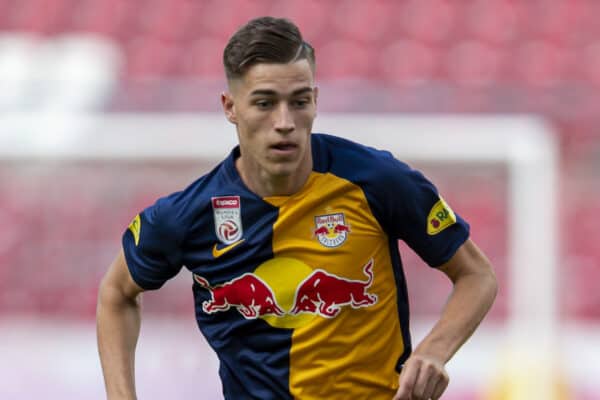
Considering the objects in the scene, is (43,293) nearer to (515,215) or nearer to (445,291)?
(445,291)

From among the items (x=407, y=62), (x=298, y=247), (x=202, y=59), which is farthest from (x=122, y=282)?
(x=202, y=59)

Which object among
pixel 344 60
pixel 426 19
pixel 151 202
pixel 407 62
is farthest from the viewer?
pixel 426 19

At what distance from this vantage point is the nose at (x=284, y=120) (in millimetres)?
3045

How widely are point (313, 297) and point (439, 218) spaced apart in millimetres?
415

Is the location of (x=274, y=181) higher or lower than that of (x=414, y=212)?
higher

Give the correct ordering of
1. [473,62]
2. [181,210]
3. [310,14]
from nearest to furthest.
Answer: [181,210] < [473,62] < [310,14]

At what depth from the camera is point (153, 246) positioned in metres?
3.33

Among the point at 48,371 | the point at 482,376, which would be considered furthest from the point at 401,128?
the point at 48,371

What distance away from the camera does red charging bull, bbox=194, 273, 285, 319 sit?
127 inches

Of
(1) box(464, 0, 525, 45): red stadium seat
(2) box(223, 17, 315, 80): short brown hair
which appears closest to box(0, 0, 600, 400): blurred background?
(1) box(464, 0, 525, 45): red stadium seat

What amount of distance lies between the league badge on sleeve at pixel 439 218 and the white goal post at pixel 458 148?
11.1 feet

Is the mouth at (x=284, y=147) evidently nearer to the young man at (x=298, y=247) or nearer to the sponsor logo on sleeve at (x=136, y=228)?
the young man at (x=298, y=247)

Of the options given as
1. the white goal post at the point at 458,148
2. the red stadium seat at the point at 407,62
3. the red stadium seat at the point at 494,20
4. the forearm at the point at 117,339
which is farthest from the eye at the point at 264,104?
Result: the red stadium seat at the point at 494,20

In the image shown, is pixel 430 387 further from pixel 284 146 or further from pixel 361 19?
pixel 361 19
